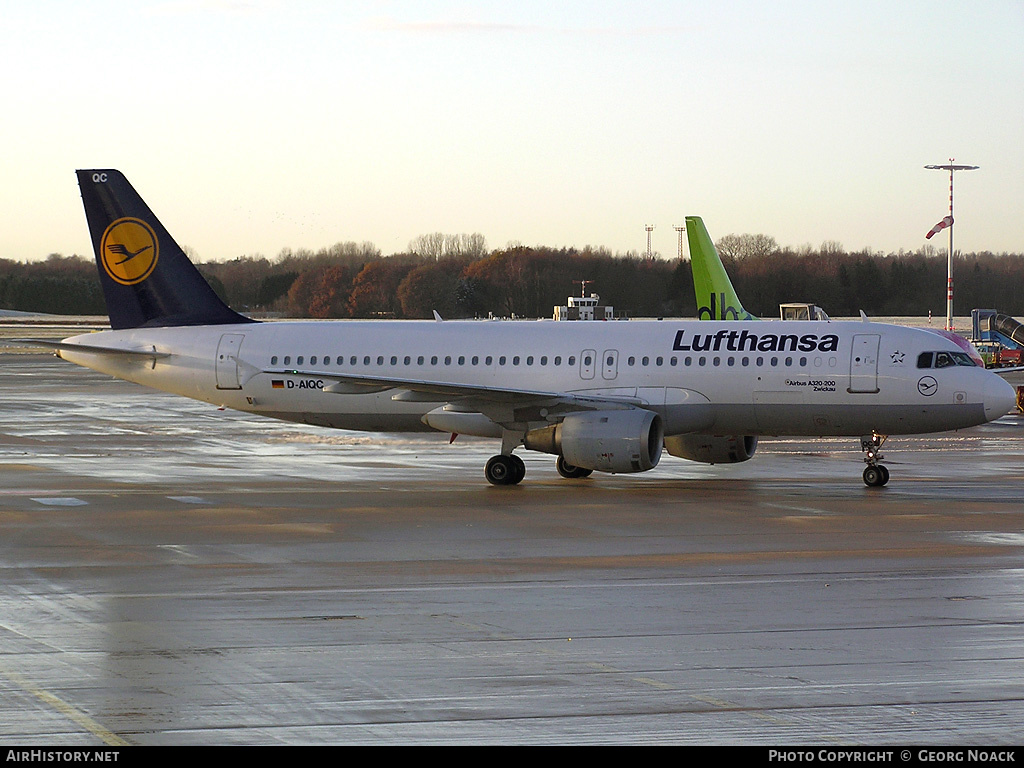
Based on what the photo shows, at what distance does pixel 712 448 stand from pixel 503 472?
4689mm

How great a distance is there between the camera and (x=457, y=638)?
47.6ft

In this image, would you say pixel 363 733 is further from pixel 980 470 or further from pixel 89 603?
pixel 980 470

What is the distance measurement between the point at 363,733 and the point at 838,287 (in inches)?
4095

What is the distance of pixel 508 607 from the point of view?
16250 millimetres

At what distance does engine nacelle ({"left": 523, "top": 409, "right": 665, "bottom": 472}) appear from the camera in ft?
88.3

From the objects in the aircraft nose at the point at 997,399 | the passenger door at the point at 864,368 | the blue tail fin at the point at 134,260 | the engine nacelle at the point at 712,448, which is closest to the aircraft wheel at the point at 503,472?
the engine nacelle at the point at 712,448

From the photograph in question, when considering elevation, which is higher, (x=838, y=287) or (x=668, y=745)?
(x=838, y=287)

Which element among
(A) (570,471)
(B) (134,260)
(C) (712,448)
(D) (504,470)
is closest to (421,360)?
(D) (504,470)

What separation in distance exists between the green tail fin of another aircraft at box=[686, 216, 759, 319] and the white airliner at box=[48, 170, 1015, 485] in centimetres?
2433

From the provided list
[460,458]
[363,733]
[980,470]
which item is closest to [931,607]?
[363,733]

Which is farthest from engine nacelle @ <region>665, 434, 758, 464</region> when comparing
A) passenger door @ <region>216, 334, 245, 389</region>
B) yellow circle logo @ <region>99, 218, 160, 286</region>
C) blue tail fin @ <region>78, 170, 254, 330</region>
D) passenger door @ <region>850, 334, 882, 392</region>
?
yellow circle logo @ <region>99, 218, 160, 286</region>

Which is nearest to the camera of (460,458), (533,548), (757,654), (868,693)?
(868,693)

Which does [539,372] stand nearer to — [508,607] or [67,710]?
[508,607]

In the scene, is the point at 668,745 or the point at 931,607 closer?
the point at 668,745
